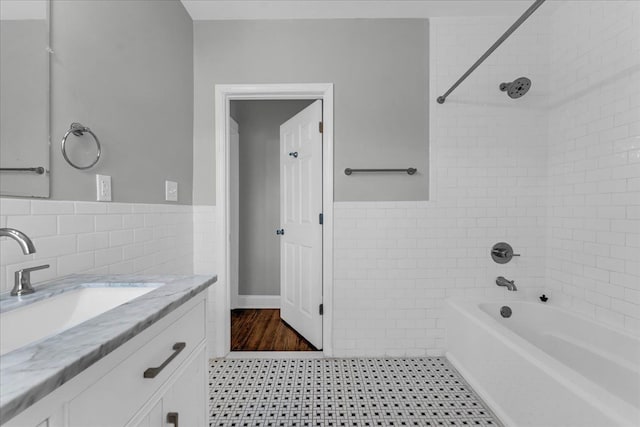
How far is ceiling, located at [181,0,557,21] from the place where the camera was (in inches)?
79.0

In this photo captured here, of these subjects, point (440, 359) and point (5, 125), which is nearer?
point (5, 125)

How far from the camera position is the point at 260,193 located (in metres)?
3.27

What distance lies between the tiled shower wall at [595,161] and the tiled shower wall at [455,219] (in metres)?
0.11

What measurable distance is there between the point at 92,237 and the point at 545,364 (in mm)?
2076

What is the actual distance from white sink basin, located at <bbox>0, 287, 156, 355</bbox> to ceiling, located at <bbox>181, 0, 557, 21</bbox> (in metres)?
2.00

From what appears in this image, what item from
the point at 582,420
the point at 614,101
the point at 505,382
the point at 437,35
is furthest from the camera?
the point at 437,35

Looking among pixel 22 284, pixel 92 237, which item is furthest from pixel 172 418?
pixel 92 237

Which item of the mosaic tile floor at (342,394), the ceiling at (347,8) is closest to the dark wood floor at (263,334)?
the mosaic tile floor at (342,394)

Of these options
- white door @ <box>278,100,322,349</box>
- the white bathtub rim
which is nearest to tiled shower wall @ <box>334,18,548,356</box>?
the white bathtub rim

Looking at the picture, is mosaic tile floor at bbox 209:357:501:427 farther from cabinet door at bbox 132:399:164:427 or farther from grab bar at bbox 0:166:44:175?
grab bar at bbox 0:166:44:175

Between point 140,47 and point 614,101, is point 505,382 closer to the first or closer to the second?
point 614,101

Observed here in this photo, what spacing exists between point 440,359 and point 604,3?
250cm

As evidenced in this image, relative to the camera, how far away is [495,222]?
218cm

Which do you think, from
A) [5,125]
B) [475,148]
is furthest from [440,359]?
[5,125]
